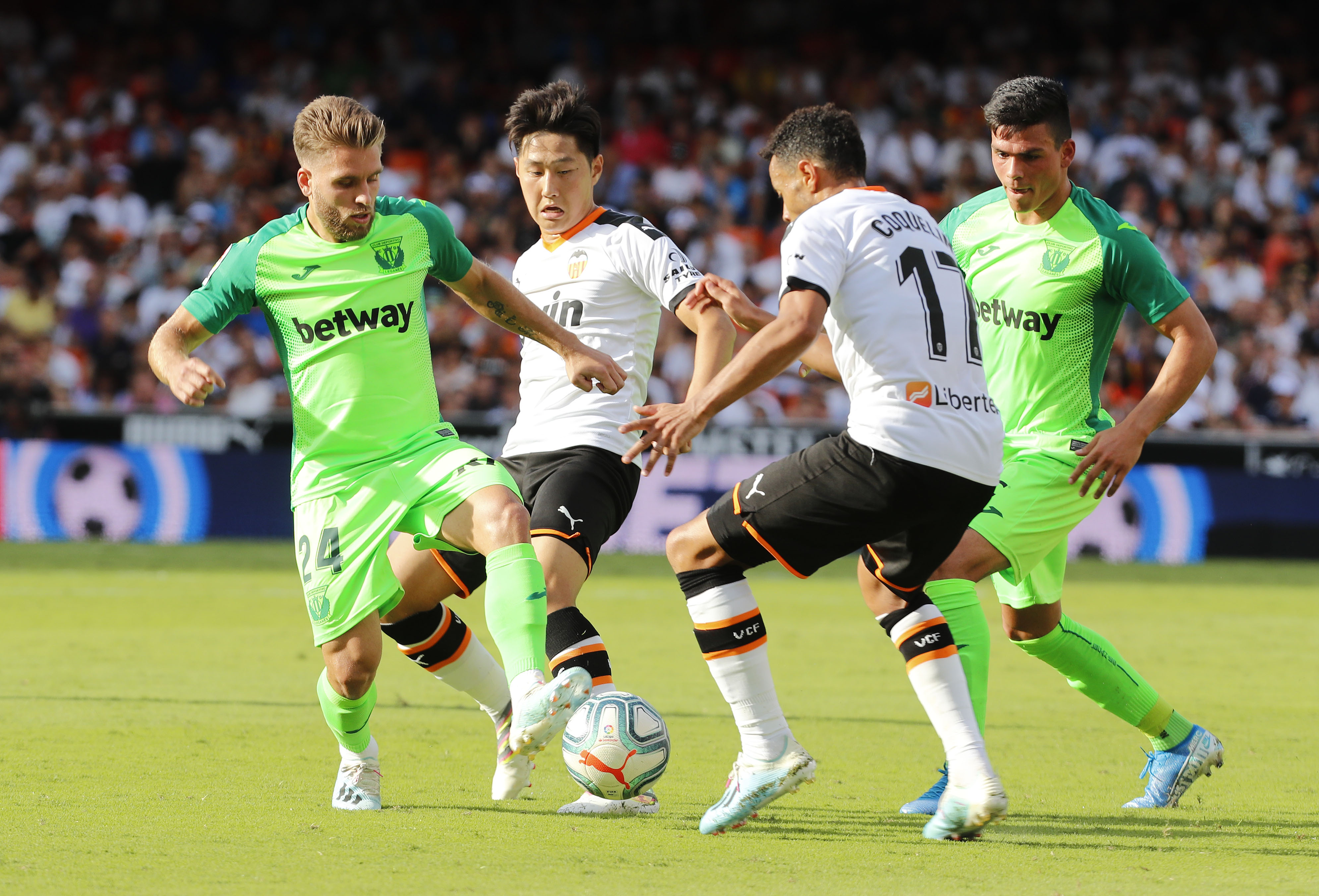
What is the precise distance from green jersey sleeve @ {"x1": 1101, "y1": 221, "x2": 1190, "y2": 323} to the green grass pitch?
1.79 meters

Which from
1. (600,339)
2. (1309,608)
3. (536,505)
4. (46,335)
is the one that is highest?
(600,339)

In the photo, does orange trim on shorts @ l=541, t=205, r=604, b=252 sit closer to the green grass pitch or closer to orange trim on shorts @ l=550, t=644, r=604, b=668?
orange trim on shorts @ l=550, t=644, r=604, b=668

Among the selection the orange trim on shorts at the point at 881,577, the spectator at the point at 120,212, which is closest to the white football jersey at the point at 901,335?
the orange trim on shorts at the point at 881,577

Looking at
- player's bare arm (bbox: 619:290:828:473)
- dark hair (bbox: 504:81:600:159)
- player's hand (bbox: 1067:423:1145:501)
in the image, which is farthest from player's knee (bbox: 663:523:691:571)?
dark hair (bbox: 504:81:600:159)

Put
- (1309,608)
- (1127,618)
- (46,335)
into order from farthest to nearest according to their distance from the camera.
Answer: (46,335) < (1309,608) < (1127,618)

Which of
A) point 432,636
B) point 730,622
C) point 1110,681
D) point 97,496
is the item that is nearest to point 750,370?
point 730,622

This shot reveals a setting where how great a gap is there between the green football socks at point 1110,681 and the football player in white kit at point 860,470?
107cm

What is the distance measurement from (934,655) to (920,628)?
11cm

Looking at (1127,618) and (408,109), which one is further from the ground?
(408,109)

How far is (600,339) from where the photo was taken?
18.8 ft

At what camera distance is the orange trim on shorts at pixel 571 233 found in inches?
232

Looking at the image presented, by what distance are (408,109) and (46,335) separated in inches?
253

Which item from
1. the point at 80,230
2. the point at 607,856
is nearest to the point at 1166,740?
the point at 607,856

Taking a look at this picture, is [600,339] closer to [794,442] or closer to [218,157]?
[794,442]
